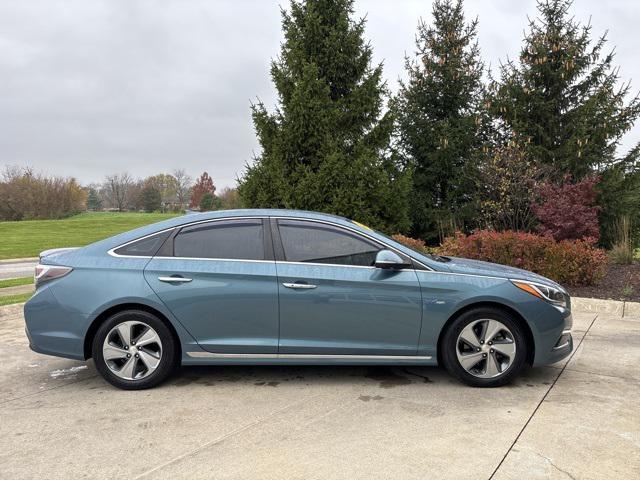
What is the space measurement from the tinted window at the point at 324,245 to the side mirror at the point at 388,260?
0.47 ft

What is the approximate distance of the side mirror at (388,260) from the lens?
3998 millimetres

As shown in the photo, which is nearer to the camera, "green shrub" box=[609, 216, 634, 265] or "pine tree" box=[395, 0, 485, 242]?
"green shrub" box=[609, 216, 634, 265]

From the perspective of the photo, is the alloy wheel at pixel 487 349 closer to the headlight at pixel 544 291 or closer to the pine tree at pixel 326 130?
the headlight at pixel 544 291

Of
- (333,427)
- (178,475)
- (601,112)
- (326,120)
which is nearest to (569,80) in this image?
(601,112)

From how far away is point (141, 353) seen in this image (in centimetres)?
406

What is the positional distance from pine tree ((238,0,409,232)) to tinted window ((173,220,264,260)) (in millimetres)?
7076

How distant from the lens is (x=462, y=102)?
627 inches

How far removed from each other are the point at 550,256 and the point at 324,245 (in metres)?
5.55

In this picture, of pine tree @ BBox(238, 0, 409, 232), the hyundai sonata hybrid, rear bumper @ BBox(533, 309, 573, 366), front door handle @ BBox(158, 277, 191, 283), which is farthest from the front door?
pine tree @ BBox(238, 0, 409, 232)

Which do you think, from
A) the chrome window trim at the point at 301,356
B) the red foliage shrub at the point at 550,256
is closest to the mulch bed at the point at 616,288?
the red foliage shrub at the point at 550,256

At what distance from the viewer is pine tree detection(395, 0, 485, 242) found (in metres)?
15.1

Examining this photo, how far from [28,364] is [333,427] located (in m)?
3.51

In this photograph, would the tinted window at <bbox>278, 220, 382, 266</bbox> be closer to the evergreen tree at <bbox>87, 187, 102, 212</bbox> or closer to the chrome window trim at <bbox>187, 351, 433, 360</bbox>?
the chrome window trim at <bbox>187, 351, 433, 360</bbox>

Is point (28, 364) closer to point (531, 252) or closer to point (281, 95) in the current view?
point (531, 252)
